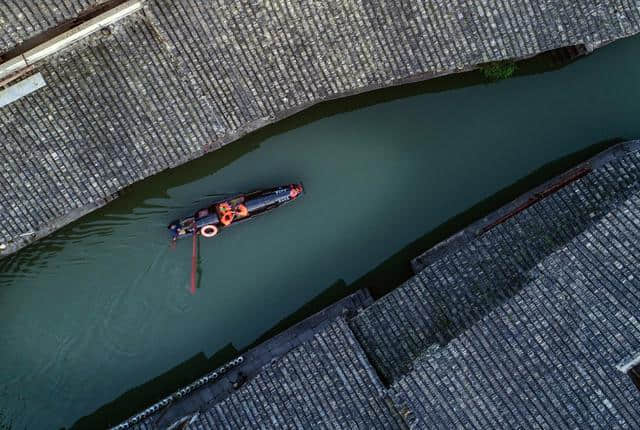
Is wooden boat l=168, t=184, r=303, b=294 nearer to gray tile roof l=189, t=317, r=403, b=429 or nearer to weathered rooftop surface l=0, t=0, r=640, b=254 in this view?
weathered rooftop surface l=0, t=0, r=640, b=254

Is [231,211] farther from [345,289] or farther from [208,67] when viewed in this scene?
[208,67]

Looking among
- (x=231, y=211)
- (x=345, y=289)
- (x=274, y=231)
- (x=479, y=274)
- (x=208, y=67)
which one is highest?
(x=208, y=67)

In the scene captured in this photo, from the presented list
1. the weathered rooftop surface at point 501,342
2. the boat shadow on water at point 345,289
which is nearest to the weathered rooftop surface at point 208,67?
the weathered rooftop surface at point 501,342

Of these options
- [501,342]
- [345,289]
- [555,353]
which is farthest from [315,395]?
[555,353]

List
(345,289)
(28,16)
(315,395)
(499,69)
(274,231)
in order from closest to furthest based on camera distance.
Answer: (28,16)
(315,395)
(499,69)
(274,231)
(345,289)

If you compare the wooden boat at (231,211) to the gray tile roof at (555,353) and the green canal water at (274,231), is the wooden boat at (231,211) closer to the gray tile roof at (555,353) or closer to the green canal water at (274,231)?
the green canal water at (274,231)

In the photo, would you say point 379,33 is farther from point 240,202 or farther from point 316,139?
point 240,202

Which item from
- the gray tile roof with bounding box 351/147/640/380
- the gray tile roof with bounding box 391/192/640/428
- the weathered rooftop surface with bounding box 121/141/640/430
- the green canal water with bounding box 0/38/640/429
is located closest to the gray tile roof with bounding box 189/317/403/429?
the weathered rooftop surface with bounding box 121/141/640/430

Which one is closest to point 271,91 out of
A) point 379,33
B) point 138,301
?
point 379,33
